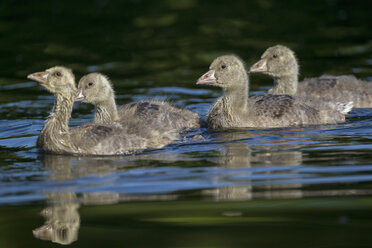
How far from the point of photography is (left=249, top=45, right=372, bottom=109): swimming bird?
14.4 metres

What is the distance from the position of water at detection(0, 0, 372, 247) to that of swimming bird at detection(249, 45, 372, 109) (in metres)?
0.37

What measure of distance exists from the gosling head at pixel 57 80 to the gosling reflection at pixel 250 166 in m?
2.36

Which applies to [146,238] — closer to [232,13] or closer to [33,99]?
[33,99]

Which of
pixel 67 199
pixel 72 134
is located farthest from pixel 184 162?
pixel 67 199

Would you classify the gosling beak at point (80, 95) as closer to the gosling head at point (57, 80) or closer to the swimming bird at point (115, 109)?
the swimming bird at point (115, 109)

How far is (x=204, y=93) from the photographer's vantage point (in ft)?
52.7

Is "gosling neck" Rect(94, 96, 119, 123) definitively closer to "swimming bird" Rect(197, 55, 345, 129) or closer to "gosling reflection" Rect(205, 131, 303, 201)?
"swimming bird" Rect(197, 55, 345, 129)

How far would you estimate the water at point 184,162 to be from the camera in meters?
7.16

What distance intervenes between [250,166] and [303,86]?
216 inches

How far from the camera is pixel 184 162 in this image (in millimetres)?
10062

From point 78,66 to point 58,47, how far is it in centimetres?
203

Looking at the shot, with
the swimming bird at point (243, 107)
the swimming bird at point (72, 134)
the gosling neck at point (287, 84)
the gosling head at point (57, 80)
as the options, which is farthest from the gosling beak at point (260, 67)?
the gosling head at point (57, 80)

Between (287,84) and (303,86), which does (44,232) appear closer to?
(287,84)

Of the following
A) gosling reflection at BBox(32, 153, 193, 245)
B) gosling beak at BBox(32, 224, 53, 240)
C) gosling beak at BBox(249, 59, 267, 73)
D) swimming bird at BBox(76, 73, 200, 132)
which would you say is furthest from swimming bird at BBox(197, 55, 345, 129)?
gosling beak at BBox(32, 224, 53, 240)
